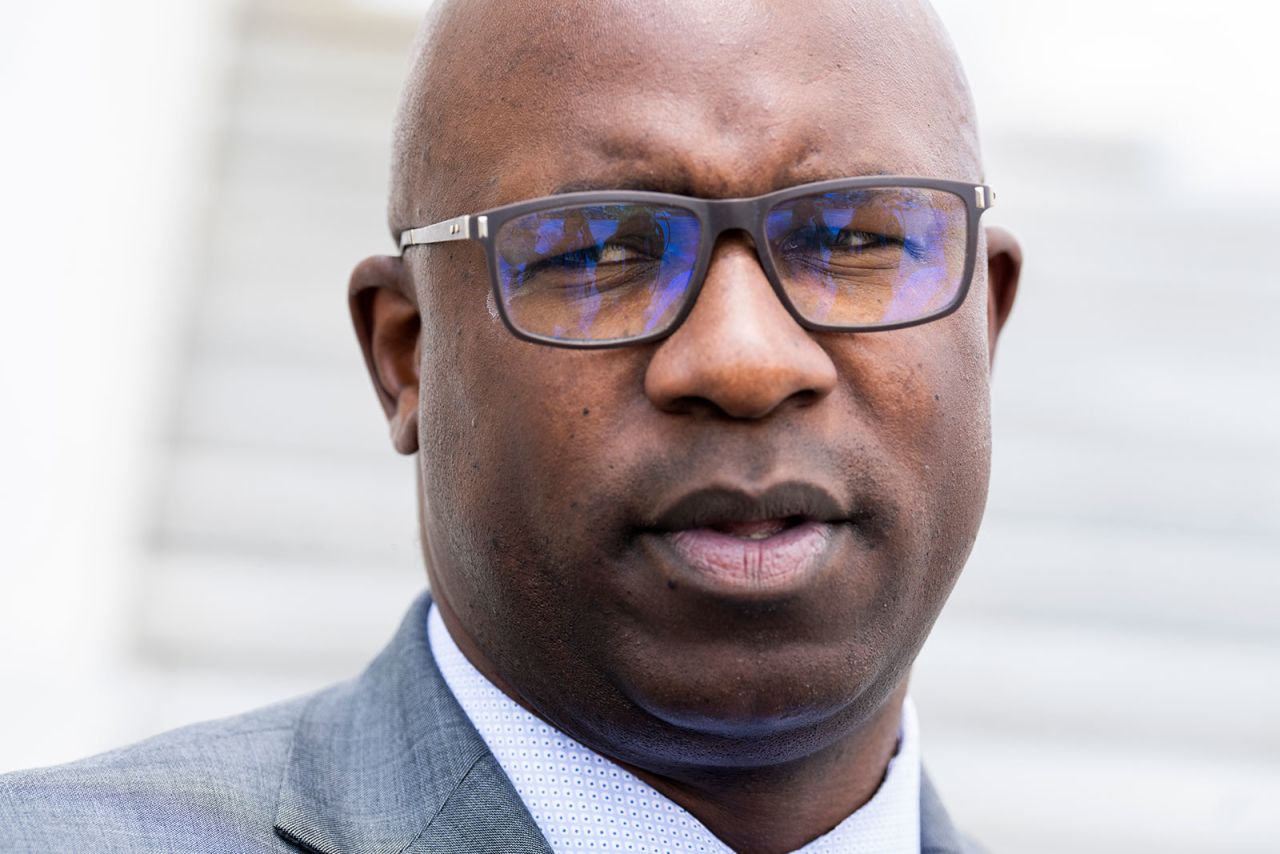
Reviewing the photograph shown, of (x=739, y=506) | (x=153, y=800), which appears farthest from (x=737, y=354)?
(x=153, y=800)

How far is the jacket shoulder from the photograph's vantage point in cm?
195

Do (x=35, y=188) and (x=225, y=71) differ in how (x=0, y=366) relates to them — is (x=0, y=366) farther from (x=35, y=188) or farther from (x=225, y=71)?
(x=225, y=71)

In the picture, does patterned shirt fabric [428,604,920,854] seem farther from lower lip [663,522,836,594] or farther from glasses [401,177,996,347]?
glasses [401,177,996,347]

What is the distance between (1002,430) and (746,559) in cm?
366

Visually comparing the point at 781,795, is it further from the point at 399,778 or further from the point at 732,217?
the point at 732,217

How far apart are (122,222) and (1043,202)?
3.29m

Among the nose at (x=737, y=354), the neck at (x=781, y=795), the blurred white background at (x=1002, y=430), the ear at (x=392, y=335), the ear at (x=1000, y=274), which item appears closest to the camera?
the nose at (x=737, y=354)

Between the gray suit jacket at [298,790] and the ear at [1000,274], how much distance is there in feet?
3.71

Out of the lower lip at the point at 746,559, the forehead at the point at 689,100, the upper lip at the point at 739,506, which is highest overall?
the forehead at the point at 689,100

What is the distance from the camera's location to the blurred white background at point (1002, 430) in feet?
15.8

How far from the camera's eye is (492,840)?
2014mm

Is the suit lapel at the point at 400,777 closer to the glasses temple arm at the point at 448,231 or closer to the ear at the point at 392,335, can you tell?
the ear at the point at 392,335

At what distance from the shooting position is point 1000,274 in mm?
2535

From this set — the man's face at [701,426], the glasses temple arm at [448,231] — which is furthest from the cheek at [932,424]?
the glasses temple arm at [448,231]
